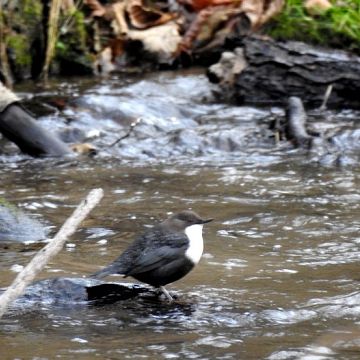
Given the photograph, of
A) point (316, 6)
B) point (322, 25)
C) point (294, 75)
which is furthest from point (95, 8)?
point (294, 75)

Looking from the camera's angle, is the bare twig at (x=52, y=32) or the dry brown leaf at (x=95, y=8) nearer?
the bare twig at (x=52, y=32)

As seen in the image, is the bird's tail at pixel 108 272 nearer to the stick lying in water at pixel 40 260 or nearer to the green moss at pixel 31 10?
the stick lying in water at pixel 40 260

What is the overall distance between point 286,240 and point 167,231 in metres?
1.33

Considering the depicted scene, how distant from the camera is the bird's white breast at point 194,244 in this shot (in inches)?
176

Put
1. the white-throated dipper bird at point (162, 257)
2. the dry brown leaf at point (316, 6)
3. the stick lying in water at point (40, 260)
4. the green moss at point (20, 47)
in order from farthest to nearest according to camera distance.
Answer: the dry brown leaf at point (316, 6)
the green moss at point (20, 47)
the white-throated dipper bird at point (162, 257)
the stick lying in water at point (40, 260)

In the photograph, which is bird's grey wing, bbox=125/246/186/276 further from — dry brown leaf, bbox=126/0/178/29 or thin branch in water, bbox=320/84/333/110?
dry brown leaf, bbox=126/0/178/29

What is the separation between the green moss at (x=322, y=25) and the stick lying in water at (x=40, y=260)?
7440 mm

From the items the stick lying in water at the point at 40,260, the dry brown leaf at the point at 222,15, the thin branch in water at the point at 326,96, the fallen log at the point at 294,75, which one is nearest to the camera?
the stick lying in water at the point at 40,260

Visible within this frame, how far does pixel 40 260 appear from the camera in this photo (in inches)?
146

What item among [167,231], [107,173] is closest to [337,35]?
[107,173]

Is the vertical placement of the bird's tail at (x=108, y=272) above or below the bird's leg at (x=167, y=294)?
above

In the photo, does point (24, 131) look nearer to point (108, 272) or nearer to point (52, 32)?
point (52, 32)

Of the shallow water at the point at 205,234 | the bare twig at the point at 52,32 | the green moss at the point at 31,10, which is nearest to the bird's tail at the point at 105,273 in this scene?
the shallow water at the point at 205,234

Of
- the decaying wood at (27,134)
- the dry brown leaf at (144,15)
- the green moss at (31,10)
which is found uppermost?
the green moss at (31,10)
